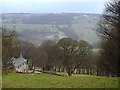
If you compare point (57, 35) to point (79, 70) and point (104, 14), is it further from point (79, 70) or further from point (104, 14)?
point (104, 14)

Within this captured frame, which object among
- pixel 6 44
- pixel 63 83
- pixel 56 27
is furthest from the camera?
pixel 56 27

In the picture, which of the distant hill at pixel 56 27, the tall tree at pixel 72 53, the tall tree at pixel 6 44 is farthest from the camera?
the distant hill at pixel 56 27

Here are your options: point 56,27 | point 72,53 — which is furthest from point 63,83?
point 56,27

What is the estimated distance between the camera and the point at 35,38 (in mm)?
50719

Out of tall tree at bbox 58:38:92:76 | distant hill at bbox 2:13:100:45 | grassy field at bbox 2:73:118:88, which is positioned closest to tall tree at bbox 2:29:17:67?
grassy field at bbox 2:73:118:88

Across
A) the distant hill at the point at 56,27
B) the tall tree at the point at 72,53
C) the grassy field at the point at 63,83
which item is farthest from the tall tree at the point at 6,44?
the tall tree at the point at 72,53

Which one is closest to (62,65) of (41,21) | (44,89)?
(41,21)

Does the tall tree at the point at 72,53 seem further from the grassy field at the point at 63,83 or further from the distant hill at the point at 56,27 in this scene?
the grassy field at the point at 63,83

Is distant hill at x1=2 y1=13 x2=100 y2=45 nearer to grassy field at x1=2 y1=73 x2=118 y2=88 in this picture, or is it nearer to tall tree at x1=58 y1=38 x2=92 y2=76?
tall tree at x1=58 y1=38 x2=92 y2=76

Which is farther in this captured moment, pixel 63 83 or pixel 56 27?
pixel 56 27

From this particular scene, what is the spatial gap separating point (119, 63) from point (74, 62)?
2071 centimetres

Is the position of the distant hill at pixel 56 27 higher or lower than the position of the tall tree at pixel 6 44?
higher

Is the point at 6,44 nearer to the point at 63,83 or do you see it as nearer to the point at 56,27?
the point at 63,83

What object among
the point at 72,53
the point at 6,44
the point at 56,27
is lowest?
the point at 72,53
